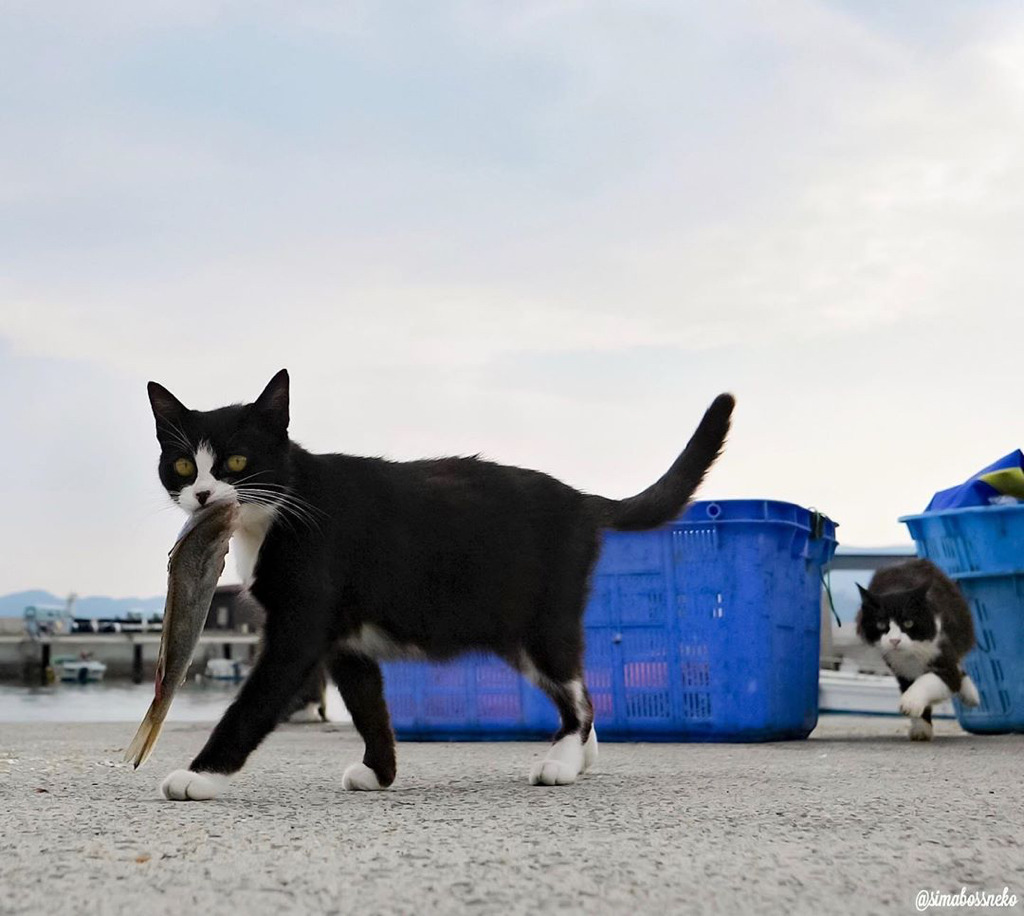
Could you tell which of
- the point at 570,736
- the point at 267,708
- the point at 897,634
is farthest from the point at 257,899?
the point at 897,634

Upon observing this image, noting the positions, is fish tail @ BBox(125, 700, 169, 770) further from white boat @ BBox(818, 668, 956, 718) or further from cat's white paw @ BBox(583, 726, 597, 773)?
white boat @ BBox(818, 668, 956, 718)

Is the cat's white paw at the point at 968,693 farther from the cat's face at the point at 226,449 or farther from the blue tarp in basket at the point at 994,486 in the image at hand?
the cat's face at the point at 226,449

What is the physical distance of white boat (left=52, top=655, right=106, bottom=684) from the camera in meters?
35.5

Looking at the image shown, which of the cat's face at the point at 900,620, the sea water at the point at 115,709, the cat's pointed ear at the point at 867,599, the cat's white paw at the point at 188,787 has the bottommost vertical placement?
the sea water at the point at 115,709

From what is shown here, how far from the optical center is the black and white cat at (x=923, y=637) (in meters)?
4.28

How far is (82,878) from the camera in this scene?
1.39 meters

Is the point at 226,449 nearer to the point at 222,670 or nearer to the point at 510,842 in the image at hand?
the point at 510,842

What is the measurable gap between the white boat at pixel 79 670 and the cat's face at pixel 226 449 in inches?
1358

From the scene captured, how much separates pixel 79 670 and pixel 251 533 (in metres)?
36.0

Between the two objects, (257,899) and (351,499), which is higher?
(351,499)

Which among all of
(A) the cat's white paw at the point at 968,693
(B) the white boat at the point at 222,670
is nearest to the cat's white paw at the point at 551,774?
(A) the cat's white paw at the point at 968,693

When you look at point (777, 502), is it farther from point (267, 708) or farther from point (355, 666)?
point (267, 708)

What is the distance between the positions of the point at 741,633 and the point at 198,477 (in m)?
2.37

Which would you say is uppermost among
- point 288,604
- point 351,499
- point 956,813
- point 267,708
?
point 351,499
